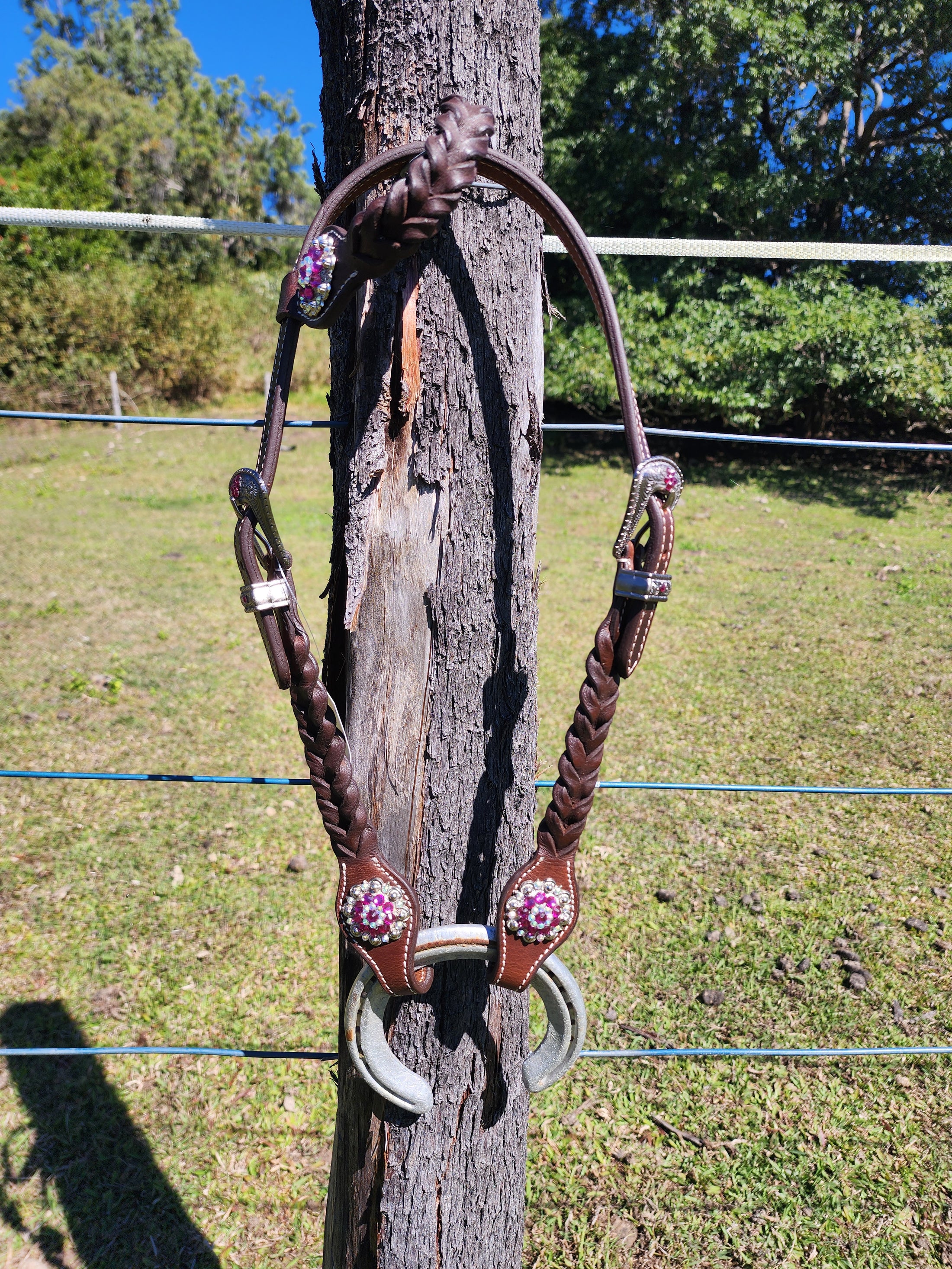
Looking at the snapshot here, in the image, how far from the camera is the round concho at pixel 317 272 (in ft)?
3.43

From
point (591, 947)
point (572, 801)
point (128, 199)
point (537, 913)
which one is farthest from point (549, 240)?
point (128, 199)

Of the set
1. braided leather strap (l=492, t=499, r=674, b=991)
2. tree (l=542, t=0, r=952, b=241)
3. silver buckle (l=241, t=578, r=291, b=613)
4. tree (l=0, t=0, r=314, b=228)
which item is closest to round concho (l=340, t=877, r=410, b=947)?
braided leather strap (l=492, t=499, r=674, b=991)

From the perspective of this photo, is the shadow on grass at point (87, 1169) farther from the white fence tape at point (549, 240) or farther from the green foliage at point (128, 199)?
the green foliage at point (128, 199)

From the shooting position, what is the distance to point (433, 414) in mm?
1128

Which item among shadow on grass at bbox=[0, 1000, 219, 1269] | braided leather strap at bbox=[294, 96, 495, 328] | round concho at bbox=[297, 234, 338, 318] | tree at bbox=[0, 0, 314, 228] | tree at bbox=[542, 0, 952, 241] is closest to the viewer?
braided leather strap at bbox=[294, 96, 495, 328]

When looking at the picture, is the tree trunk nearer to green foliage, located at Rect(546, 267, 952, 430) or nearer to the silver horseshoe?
the silver horseshoe

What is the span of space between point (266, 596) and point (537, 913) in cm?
52

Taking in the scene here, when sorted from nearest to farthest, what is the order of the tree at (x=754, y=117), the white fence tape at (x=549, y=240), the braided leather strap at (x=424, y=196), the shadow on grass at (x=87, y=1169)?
the braided leather strap at (x=424, y=196) → the white fence tape at (x=549, y=240) → the shadow on grass at (x=87, y=1169) → the tree at (x=754, y=117)

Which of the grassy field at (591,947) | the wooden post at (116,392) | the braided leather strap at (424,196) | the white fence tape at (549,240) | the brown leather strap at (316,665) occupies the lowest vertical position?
the grassy field at (591,947)

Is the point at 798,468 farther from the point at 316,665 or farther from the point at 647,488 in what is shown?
the point at 316,665

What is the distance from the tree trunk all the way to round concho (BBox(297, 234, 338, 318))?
0.27ft

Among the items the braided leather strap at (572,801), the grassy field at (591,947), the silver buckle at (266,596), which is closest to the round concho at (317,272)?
the silver buckle at (266,596)

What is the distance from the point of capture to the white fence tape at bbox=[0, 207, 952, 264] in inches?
62.5

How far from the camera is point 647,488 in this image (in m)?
1.04
